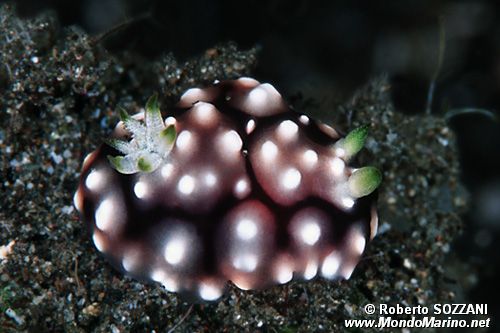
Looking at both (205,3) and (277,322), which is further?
(205,3)

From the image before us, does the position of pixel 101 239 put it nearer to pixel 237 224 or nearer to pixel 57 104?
pixel 237 224

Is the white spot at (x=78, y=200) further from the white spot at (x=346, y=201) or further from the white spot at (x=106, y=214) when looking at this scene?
the white spot at (x=346, y=201)

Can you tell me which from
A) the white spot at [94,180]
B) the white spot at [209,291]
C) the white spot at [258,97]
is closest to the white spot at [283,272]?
the white spot at [209,291]

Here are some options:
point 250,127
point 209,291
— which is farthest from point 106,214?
point 250,127

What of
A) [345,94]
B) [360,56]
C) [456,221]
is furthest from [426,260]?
[360,56]

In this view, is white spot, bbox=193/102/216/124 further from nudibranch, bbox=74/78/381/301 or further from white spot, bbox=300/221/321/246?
white spot, bbox=300/221/321/246

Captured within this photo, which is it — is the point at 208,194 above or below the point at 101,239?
above

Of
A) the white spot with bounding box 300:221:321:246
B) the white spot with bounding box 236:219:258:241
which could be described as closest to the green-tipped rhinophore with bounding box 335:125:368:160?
the white spot with bounding box 300:221:321:246
